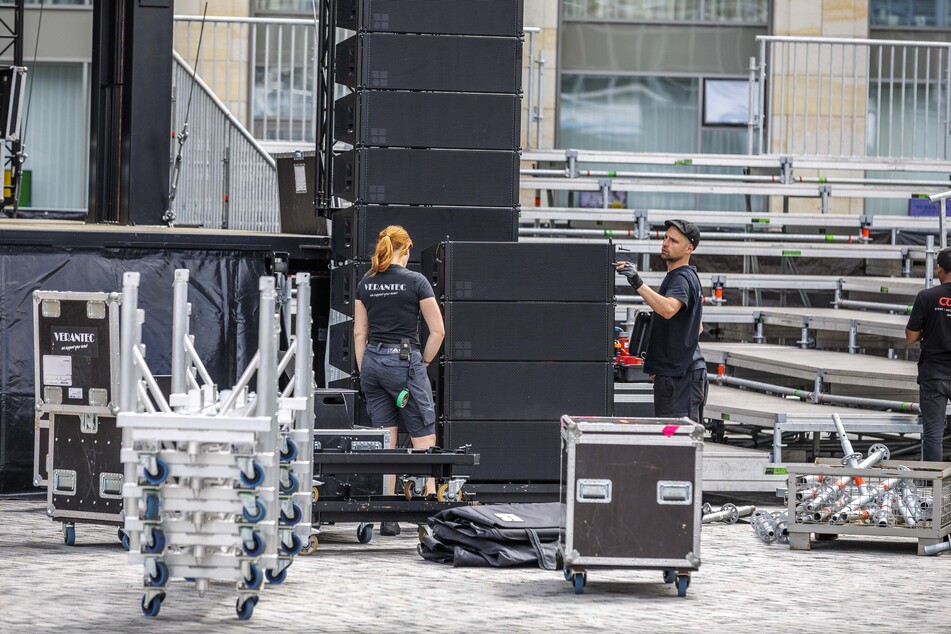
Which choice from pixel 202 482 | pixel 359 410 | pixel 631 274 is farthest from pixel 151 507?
pixel 359 410

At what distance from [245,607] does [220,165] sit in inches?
305

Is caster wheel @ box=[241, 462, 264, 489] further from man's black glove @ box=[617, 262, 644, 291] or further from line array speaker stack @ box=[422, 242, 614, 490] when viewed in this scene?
man's black glove @ box=[617, 262, 644, 291]

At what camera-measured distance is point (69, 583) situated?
24.1 ft

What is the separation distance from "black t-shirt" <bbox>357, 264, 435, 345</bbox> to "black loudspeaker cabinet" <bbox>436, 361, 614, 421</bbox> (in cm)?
38

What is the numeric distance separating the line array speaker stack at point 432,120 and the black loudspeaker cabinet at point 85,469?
209 cm

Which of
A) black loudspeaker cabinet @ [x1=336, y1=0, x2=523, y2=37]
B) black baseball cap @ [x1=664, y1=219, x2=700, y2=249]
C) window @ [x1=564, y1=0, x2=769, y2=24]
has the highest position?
window @ [x1=564, y1=0, x2=769, y2=24]

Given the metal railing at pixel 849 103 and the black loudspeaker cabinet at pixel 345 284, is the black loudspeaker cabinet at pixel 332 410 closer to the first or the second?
the black loudspeaker cabinet at pixel 345 284

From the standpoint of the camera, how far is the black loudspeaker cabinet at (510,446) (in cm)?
900

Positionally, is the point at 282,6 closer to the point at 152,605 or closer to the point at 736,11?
the point at 736,11

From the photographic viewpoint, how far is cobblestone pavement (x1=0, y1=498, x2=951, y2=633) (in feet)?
21.3

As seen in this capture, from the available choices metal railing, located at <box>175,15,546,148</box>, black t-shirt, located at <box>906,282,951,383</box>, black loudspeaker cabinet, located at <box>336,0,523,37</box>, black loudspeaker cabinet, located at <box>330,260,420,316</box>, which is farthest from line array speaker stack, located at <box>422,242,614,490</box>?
metal railing, located at <box>175,15,546,148</box>

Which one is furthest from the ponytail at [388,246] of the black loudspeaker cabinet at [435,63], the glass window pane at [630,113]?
the glass window pane at [630,113]

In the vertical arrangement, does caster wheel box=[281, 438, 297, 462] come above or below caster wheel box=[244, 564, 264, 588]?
above

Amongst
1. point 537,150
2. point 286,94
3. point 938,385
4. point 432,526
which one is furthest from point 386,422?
point 286,94
